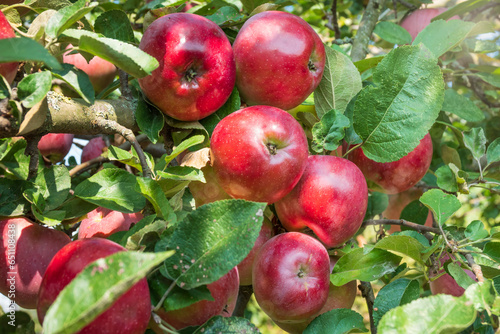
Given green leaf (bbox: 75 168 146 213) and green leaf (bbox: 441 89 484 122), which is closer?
green leaf (bbox: 75 168 146 213)

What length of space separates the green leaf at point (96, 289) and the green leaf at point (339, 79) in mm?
565

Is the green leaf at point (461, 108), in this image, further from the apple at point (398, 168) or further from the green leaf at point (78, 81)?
the green leaf at point (78, 81)

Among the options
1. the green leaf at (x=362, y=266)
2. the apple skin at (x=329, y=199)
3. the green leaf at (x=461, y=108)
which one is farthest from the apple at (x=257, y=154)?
the green leaf at (x=461, y=108)

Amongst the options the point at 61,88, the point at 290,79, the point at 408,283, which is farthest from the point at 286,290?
the point at 61,88

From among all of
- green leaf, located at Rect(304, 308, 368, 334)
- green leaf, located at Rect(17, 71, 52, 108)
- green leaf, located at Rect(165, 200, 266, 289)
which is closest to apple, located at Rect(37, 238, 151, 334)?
green leaf, located at Rect(165, 200, 266, 289)

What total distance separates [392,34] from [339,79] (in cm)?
41

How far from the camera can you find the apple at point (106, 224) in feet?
2.59

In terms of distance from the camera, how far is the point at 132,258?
371mm

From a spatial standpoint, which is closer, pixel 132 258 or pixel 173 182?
pixel 132 258

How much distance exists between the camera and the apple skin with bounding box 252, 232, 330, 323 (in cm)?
68

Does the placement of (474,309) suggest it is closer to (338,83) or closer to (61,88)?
(338,83)

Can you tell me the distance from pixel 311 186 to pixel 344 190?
0.18 feet

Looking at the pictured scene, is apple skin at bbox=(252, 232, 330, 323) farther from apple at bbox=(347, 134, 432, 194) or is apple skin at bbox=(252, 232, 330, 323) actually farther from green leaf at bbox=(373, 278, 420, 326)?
apple at bbox=(347, 134, 432, 194)

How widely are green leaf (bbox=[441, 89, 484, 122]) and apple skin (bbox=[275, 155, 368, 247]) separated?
1.51 feet
